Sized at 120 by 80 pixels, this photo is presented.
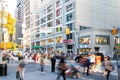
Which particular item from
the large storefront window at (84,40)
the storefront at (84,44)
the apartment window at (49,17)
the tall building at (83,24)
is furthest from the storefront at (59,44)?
the large storefront window at (84,40)

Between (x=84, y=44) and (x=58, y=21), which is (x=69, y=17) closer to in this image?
(x=58, y=21)

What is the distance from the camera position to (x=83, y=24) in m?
72.4

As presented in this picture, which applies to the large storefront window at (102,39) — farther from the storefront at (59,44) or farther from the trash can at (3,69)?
the trash can at (3,69)

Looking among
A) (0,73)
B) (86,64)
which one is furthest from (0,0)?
(86,64)

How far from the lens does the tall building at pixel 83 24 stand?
6575cm

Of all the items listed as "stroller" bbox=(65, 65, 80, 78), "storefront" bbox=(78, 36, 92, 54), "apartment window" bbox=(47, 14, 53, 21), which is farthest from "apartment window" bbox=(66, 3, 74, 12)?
"stroller" bbox=(65, 65, 80, 78)

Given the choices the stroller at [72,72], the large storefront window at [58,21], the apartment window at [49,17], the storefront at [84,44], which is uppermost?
the apartment window at [49,17]

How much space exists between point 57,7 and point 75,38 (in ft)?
59.8

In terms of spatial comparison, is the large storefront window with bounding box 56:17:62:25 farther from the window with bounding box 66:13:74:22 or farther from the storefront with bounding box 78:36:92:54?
the storefront with bounding box 78:36:92:54

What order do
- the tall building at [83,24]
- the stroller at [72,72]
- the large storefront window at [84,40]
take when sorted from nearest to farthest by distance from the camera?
the stroller at [72,72] < the large storefront window at [84,40] < the tall building at [83,24]

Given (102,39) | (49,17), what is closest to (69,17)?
(102,39)

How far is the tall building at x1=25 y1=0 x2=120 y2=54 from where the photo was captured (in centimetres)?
6575

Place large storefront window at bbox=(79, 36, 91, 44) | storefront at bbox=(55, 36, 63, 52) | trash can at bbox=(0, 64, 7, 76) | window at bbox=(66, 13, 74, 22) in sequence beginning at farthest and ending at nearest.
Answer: storefront at bbox=(55, 36, 63, 52) < window at bbox=(66, 13, 74, 22) < large storefront window at bbox=(79, 36, 91, 44) < trash can at bbox=(0, 64, 7, 76)

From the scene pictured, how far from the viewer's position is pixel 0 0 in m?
26.9
